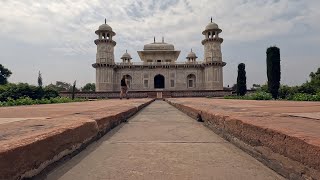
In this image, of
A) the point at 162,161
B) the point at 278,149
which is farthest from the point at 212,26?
the point at 278,149

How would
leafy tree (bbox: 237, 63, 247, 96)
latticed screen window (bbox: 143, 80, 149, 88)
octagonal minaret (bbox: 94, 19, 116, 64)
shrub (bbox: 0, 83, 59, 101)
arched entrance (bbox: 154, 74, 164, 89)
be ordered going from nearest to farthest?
shrub (bbox: 0, 83, 59, 101), leafy tree (bbox: 237, 63, 247, 96), octagonal minaret (bbox: 94, 19, 116, 64), latticed screen window (bbox: 143, 80, 149, 88), arched entrance (bbox: 154, 74, 164, 89)

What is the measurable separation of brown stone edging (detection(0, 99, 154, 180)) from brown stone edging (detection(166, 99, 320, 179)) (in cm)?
117

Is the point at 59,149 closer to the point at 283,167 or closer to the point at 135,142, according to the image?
the point at 135,142

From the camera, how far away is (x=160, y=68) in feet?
142

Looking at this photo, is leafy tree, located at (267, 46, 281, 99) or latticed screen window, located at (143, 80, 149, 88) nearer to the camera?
leafy tree, located at (267, 46, 281, 99)

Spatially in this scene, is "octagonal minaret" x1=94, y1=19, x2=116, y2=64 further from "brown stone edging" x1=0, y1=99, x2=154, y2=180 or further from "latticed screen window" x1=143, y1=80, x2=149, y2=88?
"brown stone edging" x1=0, y1=99, x2=154, y2=180

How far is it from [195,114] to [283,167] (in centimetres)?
297

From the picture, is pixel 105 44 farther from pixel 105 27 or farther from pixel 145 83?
pixel 145 83

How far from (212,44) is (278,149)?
40622 mm

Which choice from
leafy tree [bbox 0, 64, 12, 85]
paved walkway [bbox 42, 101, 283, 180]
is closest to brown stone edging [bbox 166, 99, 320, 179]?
paved walkway [bbox 42, 101, 283, 180]

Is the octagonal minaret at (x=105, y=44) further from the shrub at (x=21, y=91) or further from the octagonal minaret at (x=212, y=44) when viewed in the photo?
the shrub at (x=21, y=91)

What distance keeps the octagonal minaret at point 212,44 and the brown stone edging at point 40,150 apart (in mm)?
39876

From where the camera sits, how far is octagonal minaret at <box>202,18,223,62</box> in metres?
40.9

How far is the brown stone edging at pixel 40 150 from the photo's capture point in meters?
1.12
